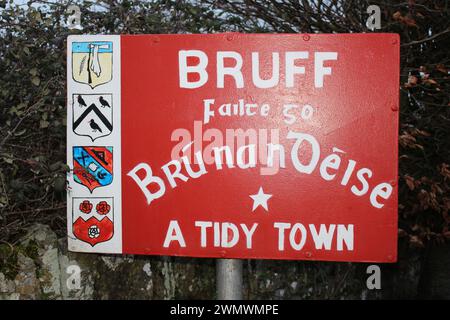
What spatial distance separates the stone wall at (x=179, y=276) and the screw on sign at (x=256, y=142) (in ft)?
2.03

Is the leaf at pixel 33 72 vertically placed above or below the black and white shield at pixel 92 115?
above

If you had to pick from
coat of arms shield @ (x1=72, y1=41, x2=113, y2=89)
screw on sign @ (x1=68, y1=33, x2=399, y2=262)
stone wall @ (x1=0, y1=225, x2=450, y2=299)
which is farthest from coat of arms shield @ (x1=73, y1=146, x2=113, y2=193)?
stone wall @ (x1=0, y1=225, x2=450, y2=299)

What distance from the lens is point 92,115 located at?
7.20 ft

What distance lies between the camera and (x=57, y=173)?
231cm

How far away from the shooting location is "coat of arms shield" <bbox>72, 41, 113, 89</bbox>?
2.18 m

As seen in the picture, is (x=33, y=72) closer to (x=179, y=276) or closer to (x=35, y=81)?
(x=35, y=81)

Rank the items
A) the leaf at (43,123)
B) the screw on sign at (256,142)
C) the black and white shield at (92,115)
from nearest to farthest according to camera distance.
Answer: the screw on sign at (256,142)
the black and white shield at (92,115)
the leaf at (43,123)

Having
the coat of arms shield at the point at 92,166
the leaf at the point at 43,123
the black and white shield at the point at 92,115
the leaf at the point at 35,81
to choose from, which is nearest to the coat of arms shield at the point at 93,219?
the coat of arms shield at the point at 92,166

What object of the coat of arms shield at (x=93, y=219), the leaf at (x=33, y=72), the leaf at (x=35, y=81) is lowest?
the coat of arms shield at (x=93, y=219)

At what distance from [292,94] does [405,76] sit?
130cm

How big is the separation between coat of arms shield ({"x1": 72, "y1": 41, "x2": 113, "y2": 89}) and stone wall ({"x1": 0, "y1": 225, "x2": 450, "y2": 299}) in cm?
83

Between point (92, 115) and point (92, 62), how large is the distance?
0.78ft

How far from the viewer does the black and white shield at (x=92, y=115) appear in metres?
2.18

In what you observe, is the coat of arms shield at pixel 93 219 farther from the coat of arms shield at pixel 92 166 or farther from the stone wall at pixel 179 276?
the stone wall at pixel 179 276
